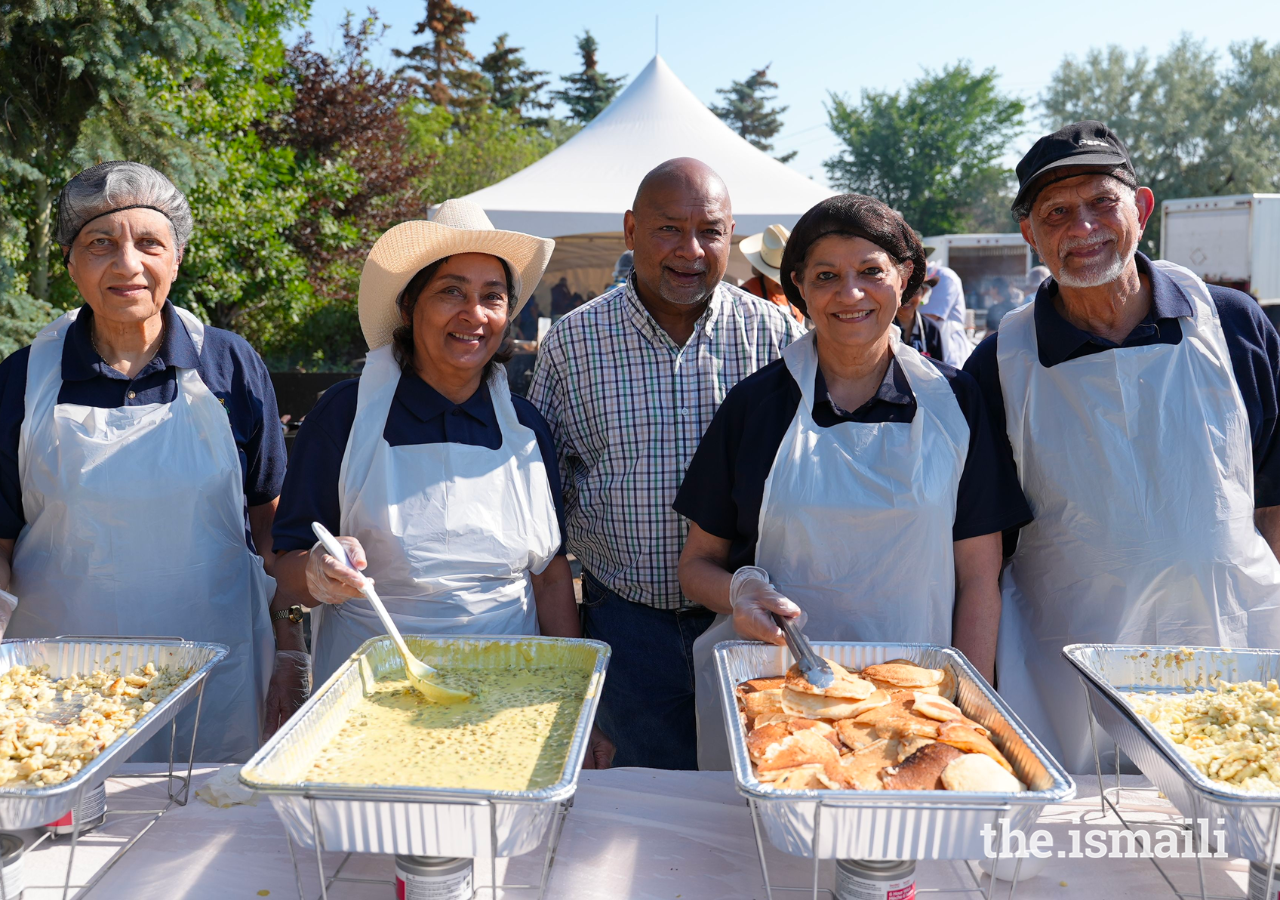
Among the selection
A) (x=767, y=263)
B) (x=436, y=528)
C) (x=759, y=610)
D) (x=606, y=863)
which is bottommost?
(x=606, y=863)

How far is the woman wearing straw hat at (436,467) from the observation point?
204 cm

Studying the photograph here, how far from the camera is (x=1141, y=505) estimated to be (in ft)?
6.56

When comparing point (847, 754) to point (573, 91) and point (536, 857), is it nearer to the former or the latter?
point (536, 857)

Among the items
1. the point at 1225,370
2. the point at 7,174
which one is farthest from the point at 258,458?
the point at 7,174

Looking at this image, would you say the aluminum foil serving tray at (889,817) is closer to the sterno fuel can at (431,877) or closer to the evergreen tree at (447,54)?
the sterno fuel can at (431,877)

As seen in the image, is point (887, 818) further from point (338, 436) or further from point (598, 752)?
point (338, 436)

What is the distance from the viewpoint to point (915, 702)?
62.4 inches

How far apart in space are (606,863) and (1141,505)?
132 cm

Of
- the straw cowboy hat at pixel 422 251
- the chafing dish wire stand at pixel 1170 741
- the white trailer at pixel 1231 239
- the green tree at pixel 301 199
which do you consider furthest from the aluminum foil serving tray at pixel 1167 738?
the white trailer at pixel 1231 239

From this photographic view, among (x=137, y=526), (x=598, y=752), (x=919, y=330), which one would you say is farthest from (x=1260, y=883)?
(x=919, y=330)

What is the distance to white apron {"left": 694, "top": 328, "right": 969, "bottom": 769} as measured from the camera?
1.97 metres

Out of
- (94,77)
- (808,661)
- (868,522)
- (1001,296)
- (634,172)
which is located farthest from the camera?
(1001,296)

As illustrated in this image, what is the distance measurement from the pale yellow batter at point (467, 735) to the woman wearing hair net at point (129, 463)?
2.38 ft

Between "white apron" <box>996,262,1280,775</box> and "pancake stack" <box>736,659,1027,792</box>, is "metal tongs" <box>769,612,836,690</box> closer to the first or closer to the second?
"pancake stack" <box>736,659,1027,792</box>
